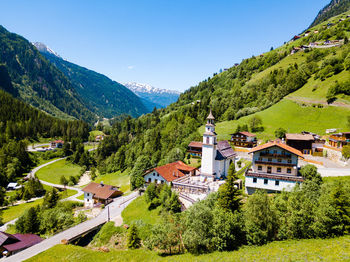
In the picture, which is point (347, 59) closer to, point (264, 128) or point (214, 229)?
point (264, 128)

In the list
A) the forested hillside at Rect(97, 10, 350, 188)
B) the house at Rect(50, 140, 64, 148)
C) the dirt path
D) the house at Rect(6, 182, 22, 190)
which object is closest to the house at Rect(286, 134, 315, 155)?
the dirt path

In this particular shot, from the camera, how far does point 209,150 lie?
56000 mm

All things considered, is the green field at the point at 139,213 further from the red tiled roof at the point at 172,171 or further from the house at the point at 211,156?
the house at the point at 211,156

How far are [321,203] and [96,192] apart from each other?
60.0 meters

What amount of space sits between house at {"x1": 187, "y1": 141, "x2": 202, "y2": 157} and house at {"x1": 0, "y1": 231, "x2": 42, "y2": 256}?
175 feet

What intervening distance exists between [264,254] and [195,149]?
2256 inches

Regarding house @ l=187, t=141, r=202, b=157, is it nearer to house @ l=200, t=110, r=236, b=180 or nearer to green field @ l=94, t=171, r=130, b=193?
house @ l=200, t=110, r=236, b=180

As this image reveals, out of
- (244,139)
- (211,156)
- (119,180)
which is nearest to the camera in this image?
(211,156)

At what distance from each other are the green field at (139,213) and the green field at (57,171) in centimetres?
7409

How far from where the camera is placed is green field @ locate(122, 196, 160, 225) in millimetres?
42250

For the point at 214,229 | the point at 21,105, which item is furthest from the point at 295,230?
the point at 21,105

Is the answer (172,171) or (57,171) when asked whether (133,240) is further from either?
(57,171)

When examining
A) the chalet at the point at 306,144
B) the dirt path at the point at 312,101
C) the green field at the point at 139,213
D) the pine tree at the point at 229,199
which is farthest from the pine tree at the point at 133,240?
the dirt path at the point at 312,101

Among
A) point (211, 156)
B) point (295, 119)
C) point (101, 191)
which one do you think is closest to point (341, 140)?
point (295, 119)
